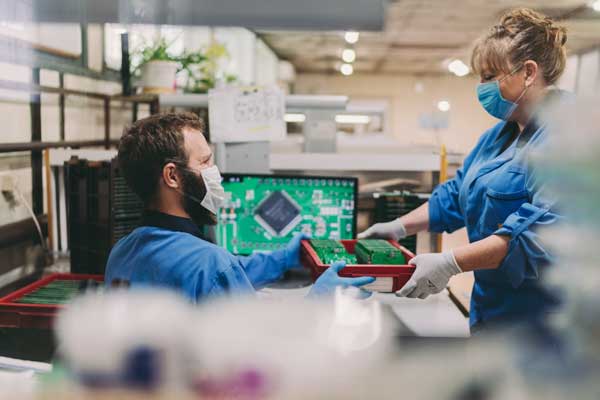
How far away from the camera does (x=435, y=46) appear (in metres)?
9.20

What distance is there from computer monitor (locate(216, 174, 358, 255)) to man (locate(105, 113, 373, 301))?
633 mm

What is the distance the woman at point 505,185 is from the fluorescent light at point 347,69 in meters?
10.5

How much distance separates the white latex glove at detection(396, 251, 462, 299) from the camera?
1301 mm

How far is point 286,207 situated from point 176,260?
916 mm

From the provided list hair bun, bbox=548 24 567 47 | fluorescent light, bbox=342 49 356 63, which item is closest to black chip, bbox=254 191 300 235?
hair bun, bbox=548 24 567 47

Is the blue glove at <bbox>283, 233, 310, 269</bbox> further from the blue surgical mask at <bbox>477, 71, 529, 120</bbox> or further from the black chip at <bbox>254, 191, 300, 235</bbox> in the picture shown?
the blue surgical mask at <bbox>477, 71, 529, 120</bbox>

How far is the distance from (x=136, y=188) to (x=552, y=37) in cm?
109

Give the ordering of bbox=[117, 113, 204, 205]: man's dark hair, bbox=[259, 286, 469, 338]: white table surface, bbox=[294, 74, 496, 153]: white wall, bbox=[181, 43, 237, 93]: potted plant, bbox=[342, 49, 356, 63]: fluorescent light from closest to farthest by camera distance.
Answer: bbox=[117, 113, 204, 205]: man's dark hair < bbox=[259, 286, 469, 338]: white table surface < bbox=[181, 43, 237, 93]: potted plant < bbox=[342, 49, 356, 63]: fluorescent light < bbox=[294, 74, 496, 153]: white wall

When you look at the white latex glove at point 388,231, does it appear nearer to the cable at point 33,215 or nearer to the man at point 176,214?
the man at point 176,214

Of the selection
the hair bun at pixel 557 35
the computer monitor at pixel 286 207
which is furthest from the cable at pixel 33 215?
the hair bun at pixel 557 35

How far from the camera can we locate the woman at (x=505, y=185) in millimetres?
1233

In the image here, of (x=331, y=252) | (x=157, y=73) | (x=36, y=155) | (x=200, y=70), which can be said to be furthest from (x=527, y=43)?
(x=200, y=70)

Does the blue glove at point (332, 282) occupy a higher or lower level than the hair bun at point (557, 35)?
lower

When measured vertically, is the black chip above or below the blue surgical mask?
below
